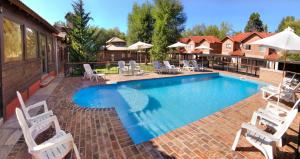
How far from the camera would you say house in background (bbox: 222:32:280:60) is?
93.9 ft

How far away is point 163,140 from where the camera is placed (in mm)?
4043

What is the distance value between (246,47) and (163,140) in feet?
106

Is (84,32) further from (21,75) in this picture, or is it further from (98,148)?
(98,148)

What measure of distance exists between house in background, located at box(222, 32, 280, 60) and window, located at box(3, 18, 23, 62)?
98.7 ft

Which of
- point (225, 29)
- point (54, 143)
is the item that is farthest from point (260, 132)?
point (225, 29)

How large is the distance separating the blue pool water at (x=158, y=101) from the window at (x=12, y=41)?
101 inches

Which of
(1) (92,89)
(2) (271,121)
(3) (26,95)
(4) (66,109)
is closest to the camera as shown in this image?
(2) (271,121)

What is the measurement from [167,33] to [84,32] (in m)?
11.1

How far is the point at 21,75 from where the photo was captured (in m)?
6.32

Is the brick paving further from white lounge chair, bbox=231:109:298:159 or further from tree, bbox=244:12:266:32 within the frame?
tree, bbox=244:12:266:32

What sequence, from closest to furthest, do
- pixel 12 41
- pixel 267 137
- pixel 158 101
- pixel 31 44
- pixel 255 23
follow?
pixel 267 137 → pixel 12 41 → pixel 31 44 → pixel 158 101 → pixel 255 23

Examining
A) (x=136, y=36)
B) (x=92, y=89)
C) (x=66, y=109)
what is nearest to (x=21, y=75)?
(x=66, y=109)

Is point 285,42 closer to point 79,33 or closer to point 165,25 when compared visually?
point 79,33

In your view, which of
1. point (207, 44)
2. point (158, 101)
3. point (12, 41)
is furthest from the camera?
point (207, 44)
